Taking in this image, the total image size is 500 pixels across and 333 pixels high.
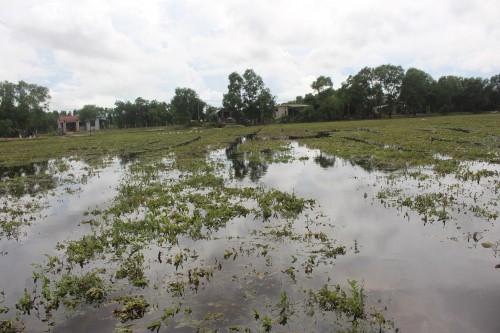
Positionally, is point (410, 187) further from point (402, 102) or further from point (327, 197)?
point (402, 102)

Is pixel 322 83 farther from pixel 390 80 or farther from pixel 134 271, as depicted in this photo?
pixel 134 271

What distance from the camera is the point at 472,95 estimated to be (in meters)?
106

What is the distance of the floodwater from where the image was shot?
613cm

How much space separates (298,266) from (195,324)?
293 centimetres

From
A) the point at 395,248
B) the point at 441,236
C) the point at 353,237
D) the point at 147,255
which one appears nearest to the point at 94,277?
the point at 147,255

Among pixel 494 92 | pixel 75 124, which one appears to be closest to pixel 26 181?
pixel 75 124

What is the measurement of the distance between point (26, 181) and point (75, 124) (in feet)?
375

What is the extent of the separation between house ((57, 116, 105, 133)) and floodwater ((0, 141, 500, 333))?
12138 cm

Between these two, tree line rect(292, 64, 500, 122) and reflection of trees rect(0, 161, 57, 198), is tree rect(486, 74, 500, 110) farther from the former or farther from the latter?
reflection of trees rect(0, 161, 57, 198)

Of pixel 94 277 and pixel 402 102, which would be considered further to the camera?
pixel 402 102

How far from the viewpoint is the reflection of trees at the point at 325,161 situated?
71.1ft

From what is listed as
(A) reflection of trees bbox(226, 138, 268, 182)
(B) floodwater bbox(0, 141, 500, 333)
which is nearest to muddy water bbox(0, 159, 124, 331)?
(B) floodwater bbox(0, 141, 500, 333)

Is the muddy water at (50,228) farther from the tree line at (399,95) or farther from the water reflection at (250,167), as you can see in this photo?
the tree line at (399,95)

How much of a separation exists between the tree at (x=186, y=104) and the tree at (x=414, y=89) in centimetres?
6630
